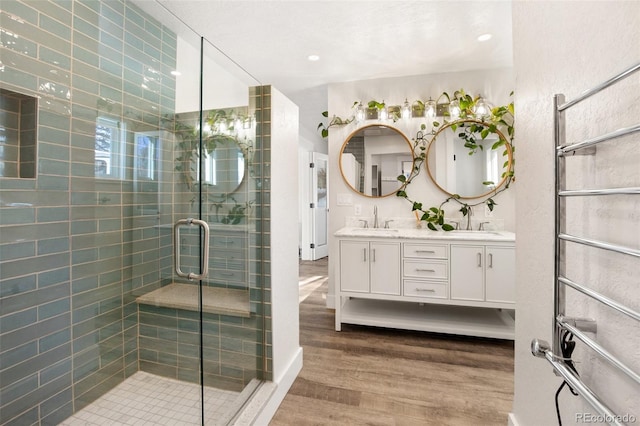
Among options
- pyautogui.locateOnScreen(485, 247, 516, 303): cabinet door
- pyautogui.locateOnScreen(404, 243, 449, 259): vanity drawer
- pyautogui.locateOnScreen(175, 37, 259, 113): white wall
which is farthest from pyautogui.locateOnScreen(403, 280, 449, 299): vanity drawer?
pyautogui.locateOnScreen(175, 37, 259, 113): white wall

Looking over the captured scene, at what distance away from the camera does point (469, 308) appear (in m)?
2.90

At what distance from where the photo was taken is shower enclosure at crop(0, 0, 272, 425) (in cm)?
123

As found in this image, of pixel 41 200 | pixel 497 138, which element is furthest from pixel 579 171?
pixel 497 138

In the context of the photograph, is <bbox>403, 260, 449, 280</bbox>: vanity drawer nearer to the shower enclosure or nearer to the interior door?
the shower enclosure

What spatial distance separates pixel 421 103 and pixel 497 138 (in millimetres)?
805

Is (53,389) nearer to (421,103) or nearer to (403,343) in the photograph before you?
(403,343)

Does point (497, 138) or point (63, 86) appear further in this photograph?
point (497, 138)

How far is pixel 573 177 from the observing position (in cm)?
87

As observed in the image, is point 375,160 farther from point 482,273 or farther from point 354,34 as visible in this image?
point 482,273

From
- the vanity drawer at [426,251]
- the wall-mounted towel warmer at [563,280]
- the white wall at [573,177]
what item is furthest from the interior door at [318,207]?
the wall-mounted towel warmer at [563,280]

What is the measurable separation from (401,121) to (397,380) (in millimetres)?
2395

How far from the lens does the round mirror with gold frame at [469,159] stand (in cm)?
288

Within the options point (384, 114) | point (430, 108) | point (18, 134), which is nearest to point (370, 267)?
point (384, 114)

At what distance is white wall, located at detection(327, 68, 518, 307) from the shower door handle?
61.3 inches
